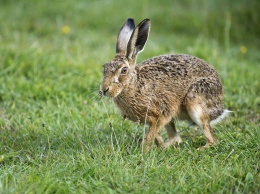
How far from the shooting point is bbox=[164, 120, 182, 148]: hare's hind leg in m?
5.66

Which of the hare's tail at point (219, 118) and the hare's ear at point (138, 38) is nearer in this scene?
the hare's ear at point (138, 38)

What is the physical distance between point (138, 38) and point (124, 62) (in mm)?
347

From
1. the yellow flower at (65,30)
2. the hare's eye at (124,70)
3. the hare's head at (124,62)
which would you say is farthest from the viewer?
the yellow flower at (65,30)

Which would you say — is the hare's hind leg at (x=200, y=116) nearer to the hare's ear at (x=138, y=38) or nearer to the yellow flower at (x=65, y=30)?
the hare's ear at (x=138, y=38)

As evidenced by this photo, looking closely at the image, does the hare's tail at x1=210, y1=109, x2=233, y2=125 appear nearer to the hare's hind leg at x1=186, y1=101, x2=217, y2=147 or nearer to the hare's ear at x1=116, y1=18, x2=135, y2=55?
the hare's hind leg at x1=186, y1=101, x2=217, y2=147

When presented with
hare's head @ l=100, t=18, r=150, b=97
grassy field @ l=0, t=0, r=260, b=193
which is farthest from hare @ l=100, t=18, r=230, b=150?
grassy field @ l=0, t=0, r=260, b=193

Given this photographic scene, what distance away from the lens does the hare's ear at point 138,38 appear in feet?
17.7

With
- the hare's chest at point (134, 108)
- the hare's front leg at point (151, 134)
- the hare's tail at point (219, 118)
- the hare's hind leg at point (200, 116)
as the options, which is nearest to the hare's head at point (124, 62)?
the hare's chest at point (134, 108)

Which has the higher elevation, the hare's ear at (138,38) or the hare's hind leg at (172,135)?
the hare's ear at (138,38)

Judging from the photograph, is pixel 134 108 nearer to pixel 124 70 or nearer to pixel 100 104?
pixel 124 70

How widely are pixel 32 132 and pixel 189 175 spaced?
207cm

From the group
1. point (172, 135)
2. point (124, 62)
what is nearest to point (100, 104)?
point (172, 135)

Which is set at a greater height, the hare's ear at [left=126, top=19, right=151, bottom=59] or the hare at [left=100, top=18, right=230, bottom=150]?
the hare's ear at [left=126, top=19, right=151, bottom=59]

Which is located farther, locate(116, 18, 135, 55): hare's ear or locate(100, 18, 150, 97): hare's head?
locate(116, 18, 135, 55): hare's ear
